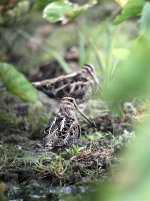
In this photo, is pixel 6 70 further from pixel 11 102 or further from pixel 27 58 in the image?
pixel 27 58

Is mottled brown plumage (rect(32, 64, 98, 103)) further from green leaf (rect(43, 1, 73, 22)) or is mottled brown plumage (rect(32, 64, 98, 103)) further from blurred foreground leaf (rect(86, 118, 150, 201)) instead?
blurred foreground leaf (rect(86, 118, 150, 201))

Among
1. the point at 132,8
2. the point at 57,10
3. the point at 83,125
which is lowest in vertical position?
the point at 83,125

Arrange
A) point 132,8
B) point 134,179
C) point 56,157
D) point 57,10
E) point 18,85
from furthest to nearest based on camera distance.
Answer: point 18,85 < point 57,10 < point 56,157 < point 132,8 < point 134,179

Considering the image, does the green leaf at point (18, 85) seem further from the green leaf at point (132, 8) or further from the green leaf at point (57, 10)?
the green leaf at point (132, 8)

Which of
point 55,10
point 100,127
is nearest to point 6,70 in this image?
point 55,10

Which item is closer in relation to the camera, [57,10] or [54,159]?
[54,159]

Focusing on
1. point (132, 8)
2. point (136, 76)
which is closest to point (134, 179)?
point (136, 76)

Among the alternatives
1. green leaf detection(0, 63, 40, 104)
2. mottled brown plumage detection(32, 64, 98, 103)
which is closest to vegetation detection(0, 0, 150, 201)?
green leaf detection(0, 63, 40, 104)

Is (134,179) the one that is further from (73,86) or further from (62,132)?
A: (73,86)

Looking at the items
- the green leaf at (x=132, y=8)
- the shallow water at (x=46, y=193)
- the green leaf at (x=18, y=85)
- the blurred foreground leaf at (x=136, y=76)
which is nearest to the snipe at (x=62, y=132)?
the shallow water at (x=46, y=193)
